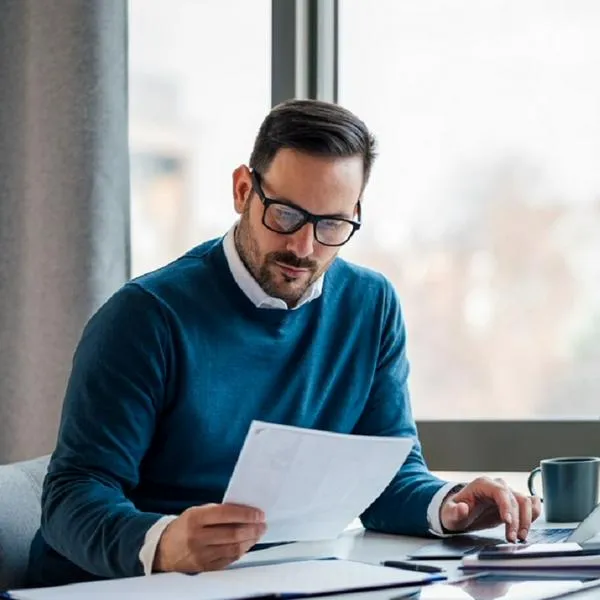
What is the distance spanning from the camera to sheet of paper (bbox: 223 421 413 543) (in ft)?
4.13

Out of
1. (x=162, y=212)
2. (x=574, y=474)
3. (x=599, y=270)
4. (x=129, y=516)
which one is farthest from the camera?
(x=162, y=212)

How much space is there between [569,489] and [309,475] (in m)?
0.66

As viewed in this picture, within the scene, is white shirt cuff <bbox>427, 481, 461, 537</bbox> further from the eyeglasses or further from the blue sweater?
the eyeglasses

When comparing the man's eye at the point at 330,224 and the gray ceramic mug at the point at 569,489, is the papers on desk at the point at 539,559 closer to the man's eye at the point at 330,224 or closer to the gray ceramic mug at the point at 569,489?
the gray ceramic mug at the point at 569,489

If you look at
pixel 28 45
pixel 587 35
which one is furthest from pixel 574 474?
pixel 28 45

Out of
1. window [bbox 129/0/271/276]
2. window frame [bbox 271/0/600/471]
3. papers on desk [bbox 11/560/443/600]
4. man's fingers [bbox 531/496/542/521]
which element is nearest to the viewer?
papers on desk [bbox 11/560/443/600]

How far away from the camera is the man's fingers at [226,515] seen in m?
1.30

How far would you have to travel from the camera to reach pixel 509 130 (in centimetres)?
253

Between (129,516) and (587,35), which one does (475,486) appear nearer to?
(129,516)

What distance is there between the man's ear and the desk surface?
1.78 ft

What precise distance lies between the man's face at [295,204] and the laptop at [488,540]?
0.46 metres

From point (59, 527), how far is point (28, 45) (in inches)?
50.4

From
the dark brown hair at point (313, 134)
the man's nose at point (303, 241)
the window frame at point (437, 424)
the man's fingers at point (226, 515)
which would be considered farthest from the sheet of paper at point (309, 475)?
the window frame at point (437, 424)

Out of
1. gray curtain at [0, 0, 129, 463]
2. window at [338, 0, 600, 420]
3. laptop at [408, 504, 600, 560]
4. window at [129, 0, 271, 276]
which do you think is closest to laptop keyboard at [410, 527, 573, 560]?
laptop at [408, 504, 600, 560]
